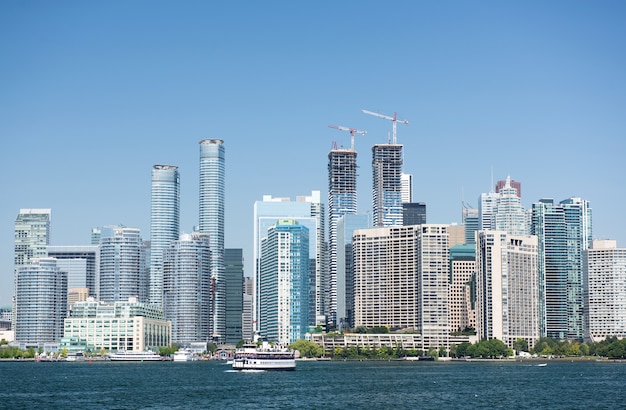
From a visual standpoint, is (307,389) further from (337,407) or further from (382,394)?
(337,407)

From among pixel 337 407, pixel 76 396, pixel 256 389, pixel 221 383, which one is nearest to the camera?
pixel 337 407

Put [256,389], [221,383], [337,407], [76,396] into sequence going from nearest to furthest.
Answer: [337,407]
[76,396]
[256,389]
[221,383]

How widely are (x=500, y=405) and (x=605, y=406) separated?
13461 millimetres

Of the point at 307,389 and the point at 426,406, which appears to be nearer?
the point at 426,406

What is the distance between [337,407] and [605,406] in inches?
1363

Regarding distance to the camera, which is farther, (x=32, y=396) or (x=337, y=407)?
(x=32, y=396)

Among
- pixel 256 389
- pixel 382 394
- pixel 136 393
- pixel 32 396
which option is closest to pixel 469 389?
pixel 382 394

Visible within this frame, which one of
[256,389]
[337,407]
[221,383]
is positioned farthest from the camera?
[221,383]

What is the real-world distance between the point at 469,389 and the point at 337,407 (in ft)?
139

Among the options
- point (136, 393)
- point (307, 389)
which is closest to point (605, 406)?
point (307, 389)

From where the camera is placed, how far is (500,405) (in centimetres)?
14038

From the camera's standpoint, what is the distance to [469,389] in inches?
6885

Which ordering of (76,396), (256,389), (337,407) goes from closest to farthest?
(337,407) → (76,396) → (256,389)

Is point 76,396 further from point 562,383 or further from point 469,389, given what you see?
point 562,383
